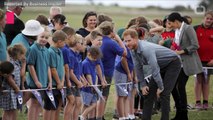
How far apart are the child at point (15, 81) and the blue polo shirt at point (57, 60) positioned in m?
0.63

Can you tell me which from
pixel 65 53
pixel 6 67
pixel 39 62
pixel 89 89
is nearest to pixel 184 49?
pixel 89 89

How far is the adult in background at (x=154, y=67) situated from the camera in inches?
494

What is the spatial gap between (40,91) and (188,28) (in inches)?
175

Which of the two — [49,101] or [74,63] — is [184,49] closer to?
[74,63]

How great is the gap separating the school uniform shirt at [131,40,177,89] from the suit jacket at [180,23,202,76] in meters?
2.35

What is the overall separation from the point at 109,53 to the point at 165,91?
56.5 inches

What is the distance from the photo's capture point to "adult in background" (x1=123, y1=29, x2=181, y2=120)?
41.1ft

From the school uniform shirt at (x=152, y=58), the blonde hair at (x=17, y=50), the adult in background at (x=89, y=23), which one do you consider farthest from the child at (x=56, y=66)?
the adult in background at (x=89, y=23)

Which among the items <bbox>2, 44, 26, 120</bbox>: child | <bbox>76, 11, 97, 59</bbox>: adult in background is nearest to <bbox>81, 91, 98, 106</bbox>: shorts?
<bbox>76, 11, 97, 59</bbox>: adult in background

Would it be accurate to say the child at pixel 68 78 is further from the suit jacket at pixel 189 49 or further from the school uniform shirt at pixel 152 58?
the suit jacket at pixel 189 49

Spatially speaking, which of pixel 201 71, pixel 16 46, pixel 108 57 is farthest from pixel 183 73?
pixel 16 46

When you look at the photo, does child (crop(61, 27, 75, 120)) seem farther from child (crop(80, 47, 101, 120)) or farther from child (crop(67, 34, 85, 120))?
child (crop(80, 47, 101, 120))

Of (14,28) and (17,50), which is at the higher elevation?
(17,50)

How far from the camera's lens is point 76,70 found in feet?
42.1
